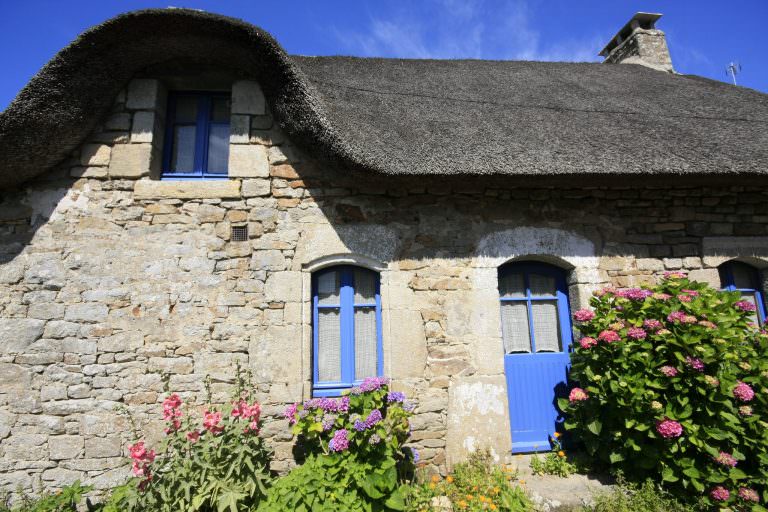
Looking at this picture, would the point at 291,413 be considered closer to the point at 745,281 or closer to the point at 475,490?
the point at 475,490

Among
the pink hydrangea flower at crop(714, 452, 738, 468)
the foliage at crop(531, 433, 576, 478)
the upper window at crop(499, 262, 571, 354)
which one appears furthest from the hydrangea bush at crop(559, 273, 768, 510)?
the upper window at crop(499, 262, 571, 354)

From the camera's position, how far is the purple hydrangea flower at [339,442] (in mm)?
2840

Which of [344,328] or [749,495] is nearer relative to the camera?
[749,495]

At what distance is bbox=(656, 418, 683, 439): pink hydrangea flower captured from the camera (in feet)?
9.39

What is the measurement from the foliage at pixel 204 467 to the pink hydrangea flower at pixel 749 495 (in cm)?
340

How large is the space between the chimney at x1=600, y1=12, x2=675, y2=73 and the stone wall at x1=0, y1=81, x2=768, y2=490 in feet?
14.4

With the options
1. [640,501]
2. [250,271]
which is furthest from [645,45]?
[250,271]

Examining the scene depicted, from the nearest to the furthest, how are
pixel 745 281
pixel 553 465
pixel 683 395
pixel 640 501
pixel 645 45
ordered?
pixel 640 501 < pixel 683 395 < pixel 553 465 < pixel 745 281 < pixel 645 45

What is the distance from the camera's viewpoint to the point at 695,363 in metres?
2.93

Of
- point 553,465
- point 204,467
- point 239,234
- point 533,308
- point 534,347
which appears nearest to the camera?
point 204,467

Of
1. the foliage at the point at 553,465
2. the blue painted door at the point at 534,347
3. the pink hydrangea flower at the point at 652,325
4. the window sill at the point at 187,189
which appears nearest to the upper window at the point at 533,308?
the blue painted door at the point at 534,347

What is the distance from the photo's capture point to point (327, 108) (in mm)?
3650

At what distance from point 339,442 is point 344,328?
109cm

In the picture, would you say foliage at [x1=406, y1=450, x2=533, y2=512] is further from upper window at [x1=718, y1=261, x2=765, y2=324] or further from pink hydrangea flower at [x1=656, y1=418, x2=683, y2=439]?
upper window at [x1=718, y1=261, x2=765, y2=324]
